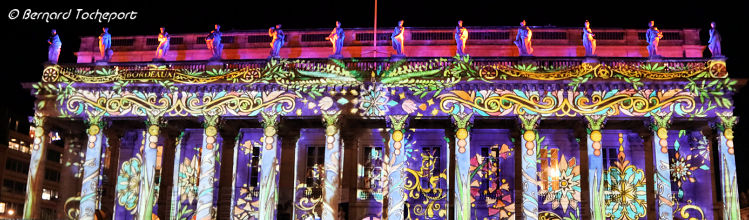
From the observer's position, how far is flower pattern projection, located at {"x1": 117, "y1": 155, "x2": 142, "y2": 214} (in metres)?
36.0

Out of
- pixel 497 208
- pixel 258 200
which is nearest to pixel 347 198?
pixel 258 200

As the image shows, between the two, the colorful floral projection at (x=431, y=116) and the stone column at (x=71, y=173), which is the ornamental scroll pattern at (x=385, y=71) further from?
the stone column at (x=71, y=173)

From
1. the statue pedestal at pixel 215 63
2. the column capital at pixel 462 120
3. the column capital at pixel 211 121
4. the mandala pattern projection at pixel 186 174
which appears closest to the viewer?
the column capital at pixel 462 120

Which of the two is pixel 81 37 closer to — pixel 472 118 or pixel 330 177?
pixel 330 177

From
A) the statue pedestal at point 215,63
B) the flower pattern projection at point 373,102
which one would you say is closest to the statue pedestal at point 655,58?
the flower pattern projection at point 373,102

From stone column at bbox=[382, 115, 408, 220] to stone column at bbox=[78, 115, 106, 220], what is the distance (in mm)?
12937

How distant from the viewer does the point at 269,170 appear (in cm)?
3250

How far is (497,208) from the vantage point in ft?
112

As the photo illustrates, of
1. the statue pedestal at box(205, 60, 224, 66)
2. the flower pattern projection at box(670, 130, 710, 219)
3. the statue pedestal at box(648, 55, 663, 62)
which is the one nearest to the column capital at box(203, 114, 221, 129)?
the statue pedestal at box(205, 60, 224, 66)

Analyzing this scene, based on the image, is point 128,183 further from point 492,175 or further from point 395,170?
point 492,175

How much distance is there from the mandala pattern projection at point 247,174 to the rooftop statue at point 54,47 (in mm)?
9226

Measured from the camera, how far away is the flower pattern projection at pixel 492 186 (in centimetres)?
3403

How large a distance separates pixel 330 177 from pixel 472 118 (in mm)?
6595

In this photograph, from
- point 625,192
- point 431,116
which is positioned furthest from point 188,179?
point 625,192
